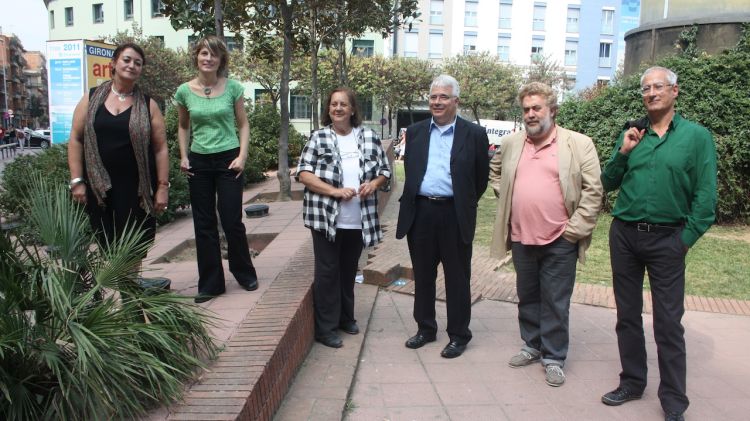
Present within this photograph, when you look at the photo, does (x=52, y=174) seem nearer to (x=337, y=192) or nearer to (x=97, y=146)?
(x=97, y=146)

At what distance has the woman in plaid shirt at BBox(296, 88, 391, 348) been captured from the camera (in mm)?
3947

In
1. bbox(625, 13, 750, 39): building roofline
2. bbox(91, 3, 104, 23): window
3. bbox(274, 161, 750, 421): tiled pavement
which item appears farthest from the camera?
bbox(91, 3, 104, 23): window

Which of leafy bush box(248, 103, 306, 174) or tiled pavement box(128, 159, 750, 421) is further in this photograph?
leafy bush box(248, 103, 306, 174)

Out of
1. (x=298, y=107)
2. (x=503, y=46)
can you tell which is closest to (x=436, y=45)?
(x=503, y=46)

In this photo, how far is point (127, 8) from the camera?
43594mm

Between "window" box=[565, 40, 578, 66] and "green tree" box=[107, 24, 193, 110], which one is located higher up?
"window" box=[565, 40, 578, 66]

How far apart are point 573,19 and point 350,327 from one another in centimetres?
5120

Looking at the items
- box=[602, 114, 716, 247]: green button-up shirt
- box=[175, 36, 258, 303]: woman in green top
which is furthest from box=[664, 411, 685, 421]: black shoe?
box=[175, 36, 258, 303]: woman in green top

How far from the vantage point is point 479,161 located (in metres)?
3.94

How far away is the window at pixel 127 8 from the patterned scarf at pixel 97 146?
44855mm

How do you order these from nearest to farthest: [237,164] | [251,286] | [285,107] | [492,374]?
[492,374], [237,164], [251,286], [285,107]

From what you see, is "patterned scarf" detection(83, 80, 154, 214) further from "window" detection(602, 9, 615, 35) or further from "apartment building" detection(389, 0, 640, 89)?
"window" detection(602, 9, 615, 35)

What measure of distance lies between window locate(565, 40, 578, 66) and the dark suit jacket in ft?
165

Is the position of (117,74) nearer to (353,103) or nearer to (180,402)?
(353,103)
